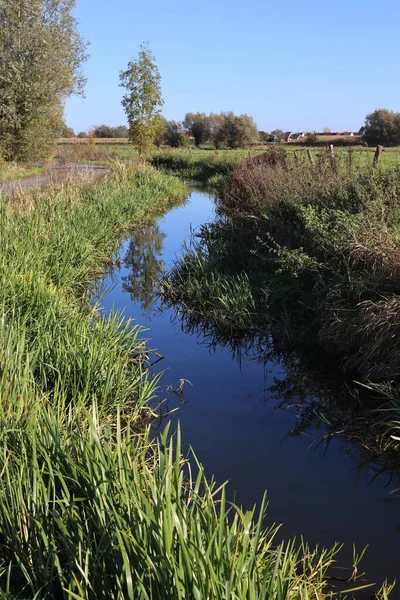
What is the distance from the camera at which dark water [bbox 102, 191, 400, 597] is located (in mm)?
3779

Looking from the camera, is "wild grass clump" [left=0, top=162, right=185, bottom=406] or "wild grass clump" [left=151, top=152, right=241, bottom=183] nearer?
"wild grass clump" [left=0, top=162, right=185, bottom=406]

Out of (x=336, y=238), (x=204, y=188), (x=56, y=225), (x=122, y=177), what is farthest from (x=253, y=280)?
(x=204, y=188)

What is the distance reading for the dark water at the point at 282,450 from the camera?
3779mm

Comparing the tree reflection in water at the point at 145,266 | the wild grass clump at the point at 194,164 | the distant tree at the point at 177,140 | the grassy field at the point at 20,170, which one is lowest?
the tree reflection in water at the point at 145,266

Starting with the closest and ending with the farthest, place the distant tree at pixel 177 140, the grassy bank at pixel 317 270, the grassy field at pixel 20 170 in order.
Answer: the grassy bank at pixel 317 270 < the grassy field at pixel 20 170 < the distant tree at pixel 177 140

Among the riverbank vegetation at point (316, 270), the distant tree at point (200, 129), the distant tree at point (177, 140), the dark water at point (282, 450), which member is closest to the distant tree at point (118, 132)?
the distant tree at point (200, 129)

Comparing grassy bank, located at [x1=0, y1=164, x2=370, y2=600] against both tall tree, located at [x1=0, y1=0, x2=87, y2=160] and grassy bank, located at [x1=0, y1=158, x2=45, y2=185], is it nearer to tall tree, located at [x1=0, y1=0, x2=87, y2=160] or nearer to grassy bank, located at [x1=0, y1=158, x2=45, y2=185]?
grassy bank, located at [x1=0, y1=158, x2=45, y2=185]

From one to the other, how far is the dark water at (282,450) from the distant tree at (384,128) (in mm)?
54894

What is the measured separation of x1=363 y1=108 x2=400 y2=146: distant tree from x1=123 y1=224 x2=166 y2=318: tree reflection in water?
46568 mm

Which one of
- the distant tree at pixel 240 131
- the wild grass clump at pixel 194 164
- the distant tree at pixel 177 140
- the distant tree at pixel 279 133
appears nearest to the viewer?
the wild grass clump at pixel 194 164

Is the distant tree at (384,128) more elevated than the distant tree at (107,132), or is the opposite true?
the distant tree at (107,132)

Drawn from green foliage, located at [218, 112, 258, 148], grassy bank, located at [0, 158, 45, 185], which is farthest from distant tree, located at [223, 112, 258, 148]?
grassy bank, located at [0, 158, 45, 185]

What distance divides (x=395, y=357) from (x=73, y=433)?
331 centimetres

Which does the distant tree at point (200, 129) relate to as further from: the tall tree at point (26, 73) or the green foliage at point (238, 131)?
the tall tree at point (26, 73)
